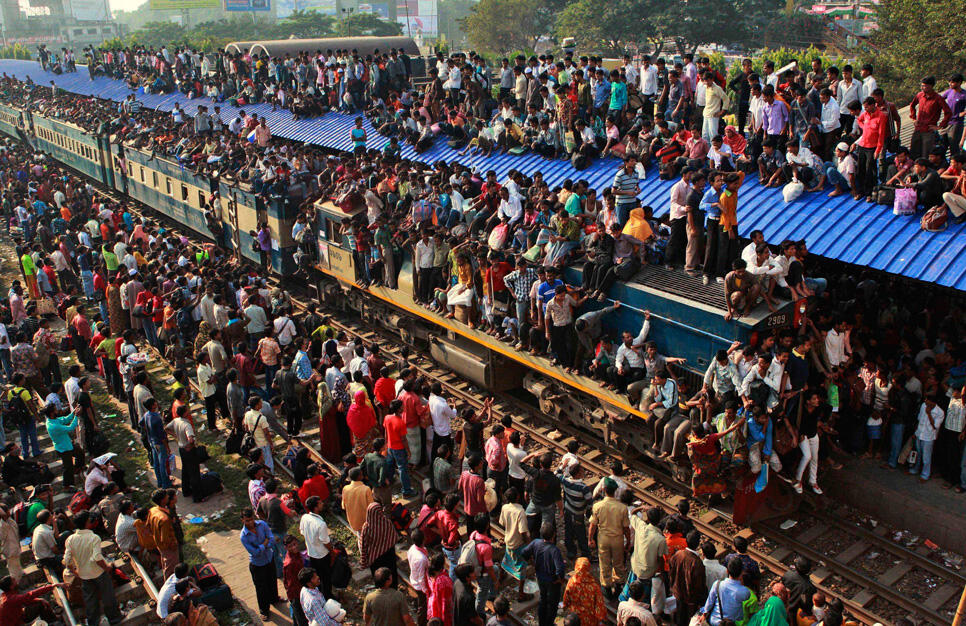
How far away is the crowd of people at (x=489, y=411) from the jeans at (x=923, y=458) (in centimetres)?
2

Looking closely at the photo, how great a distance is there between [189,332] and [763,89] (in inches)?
426

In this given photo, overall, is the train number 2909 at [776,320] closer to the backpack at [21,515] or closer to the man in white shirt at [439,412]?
the man in white shirt at [439,412]

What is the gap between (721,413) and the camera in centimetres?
995

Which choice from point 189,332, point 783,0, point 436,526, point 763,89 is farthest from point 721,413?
point 783,0

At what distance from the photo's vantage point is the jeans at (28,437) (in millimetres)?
12062

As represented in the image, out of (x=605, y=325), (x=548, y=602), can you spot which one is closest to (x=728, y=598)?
(x=548, y=602)

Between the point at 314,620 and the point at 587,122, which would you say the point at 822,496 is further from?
the point at 587,122

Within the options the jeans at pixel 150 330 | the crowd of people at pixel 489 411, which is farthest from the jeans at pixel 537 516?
the jeans at pixel 150 330

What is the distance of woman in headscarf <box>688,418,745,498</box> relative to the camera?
9.91 m

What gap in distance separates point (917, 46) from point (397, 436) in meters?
27.3

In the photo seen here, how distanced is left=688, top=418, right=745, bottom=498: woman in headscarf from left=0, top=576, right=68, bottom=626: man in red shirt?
23.6 feet

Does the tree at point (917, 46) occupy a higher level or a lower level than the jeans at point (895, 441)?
higher

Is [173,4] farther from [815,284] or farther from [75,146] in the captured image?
[815,284]

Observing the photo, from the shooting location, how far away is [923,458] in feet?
34.6
